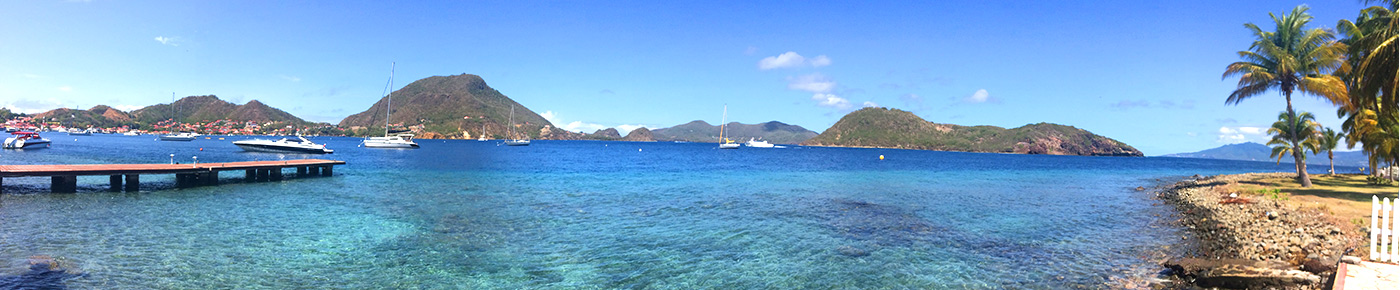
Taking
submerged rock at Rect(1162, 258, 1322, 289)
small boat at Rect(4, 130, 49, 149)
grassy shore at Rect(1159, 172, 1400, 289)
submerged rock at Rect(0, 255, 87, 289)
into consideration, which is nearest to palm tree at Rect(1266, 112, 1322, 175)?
grassy shore at Rect(1159, 172, 1400, 289)

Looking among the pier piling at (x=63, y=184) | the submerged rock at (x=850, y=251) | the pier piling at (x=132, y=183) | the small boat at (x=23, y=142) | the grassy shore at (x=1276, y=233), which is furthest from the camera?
the small boat at (x=23, y=142)

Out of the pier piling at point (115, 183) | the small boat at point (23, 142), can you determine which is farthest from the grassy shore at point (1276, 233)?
the small boat at point (23, 142)

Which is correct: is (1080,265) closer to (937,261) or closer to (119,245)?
(937,261)

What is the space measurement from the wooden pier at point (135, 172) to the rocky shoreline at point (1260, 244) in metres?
34.5

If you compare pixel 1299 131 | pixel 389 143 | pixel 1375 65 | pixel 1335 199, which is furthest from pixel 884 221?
pixel 389 143

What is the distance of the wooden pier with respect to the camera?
22.0 m

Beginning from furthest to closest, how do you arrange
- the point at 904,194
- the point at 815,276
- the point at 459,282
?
the point at 904,194 < the point at 815,276 < the point at 459,282

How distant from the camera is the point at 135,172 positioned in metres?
24.2

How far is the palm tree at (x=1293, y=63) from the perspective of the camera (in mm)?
25125

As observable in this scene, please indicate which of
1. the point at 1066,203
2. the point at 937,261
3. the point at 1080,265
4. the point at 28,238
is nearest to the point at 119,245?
the point at 28,238

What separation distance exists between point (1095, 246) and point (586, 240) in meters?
12.3

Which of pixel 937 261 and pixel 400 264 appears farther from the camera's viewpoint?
pixel 937 261

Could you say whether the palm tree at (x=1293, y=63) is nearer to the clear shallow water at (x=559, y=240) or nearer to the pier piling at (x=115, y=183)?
the clear shallow water at (x=559, y=240)

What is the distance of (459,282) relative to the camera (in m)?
9.86
